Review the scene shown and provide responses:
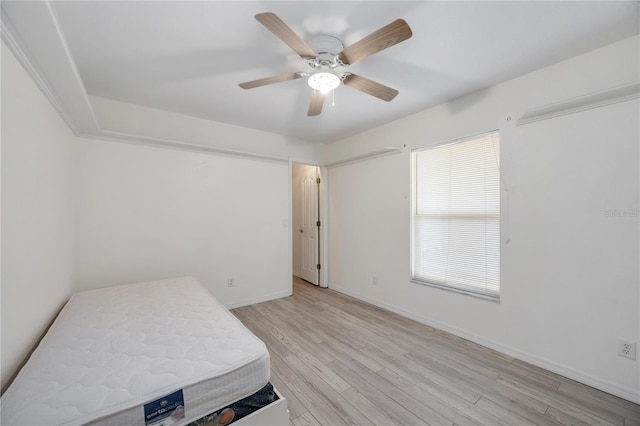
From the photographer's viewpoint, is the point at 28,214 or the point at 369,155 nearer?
the point at 28,214

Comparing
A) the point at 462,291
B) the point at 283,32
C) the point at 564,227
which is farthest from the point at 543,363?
the point at 283,32

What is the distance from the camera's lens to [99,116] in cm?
258

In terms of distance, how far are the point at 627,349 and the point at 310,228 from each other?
3777 millimetres

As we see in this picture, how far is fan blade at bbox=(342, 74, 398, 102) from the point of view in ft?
6.05

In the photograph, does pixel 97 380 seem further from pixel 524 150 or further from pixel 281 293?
pixel 524 150

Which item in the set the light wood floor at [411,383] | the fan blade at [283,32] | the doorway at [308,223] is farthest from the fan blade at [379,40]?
the doorway at [308,223]

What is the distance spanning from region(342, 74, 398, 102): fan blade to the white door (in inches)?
99.9

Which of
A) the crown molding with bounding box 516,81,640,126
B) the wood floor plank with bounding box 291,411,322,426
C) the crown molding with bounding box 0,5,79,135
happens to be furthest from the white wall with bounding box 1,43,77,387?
the crown molding with bounding box 516,81,640,126

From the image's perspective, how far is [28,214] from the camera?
1.34 m

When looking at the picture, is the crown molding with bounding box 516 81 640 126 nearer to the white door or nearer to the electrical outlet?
the electrical outlet

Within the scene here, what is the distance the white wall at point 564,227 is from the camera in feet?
5.67

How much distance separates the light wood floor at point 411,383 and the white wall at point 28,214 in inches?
60.0

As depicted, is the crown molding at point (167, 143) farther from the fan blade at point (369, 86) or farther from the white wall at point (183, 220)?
the fan blade at point (369, 86)

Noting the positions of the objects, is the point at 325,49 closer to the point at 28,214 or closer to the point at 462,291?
the point at 28,214
